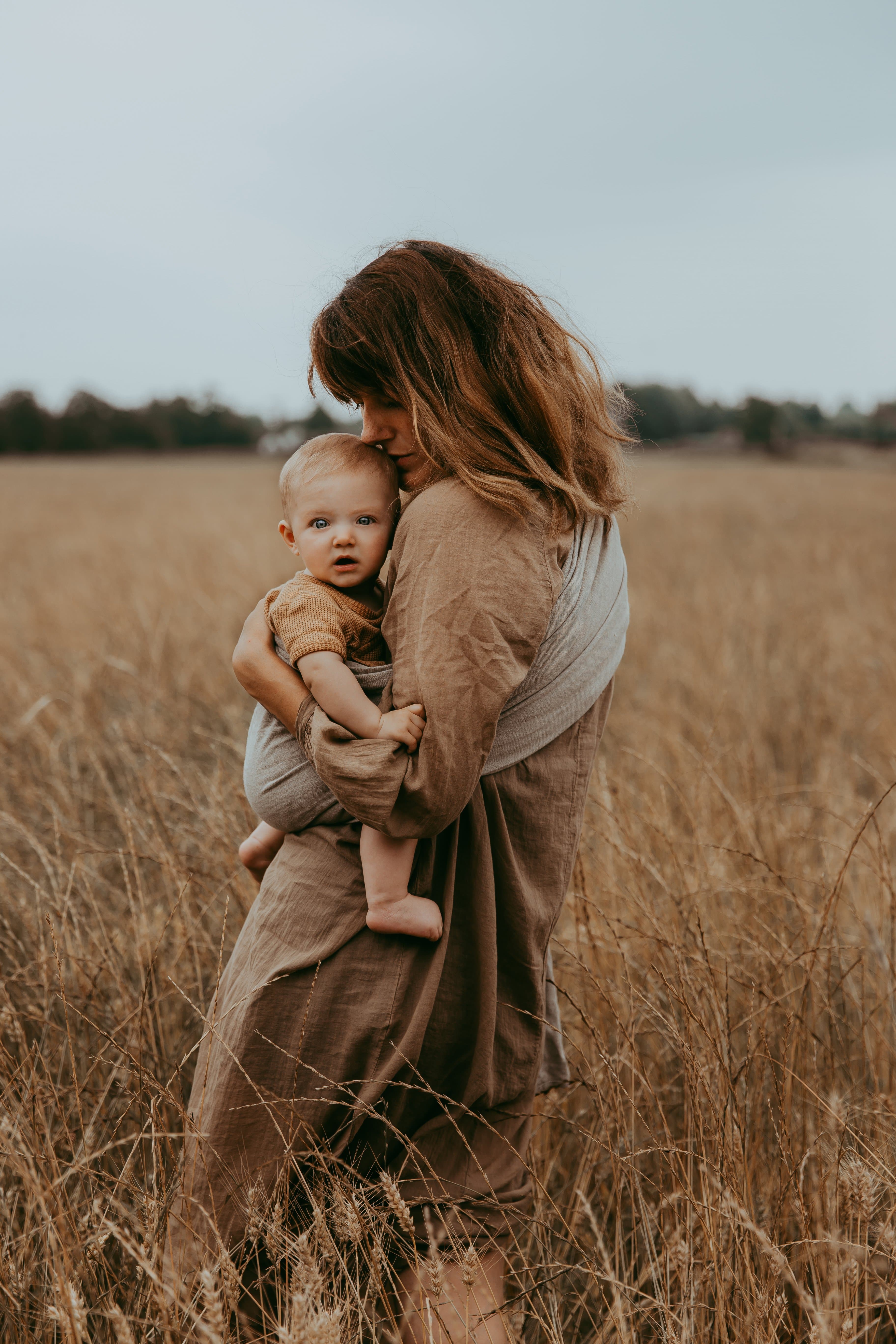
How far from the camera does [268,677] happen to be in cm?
127

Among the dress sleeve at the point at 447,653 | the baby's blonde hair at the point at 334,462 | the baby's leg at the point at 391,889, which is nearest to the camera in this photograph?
the dress sleeve at the point at 447,653

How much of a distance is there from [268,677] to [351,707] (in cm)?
17

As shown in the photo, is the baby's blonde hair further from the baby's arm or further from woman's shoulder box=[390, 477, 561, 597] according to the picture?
the baby's arm

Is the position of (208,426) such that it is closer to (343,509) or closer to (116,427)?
(116,427)

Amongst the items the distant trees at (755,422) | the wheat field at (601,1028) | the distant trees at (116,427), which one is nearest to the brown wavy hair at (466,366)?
the wheat field at (601,1028)

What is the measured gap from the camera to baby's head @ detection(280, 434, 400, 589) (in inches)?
50.9

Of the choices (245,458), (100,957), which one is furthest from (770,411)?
(100,957)

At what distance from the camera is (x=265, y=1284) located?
1.37 metres

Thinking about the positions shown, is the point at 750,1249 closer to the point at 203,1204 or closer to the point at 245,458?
the point at 203,1204

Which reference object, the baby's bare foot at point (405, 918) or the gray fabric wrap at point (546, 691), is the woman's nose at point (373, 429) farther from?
the baby's bare foot at point (405, 918)

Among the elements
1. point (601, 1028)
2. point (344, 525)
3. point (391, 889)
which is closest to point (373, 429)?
point (344, 525)

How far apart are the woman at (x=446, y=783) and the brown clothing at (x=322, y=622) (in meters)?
0.06

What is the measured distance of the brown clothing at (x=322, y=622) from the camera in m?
1.23

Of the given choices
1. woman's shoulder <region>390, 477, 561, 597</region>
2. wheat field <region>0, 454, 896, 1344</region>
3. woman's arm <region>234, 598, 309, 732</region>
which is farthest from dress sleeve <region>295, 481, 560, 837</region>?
wheat field <region>0, 454, 896, 1344</region>
